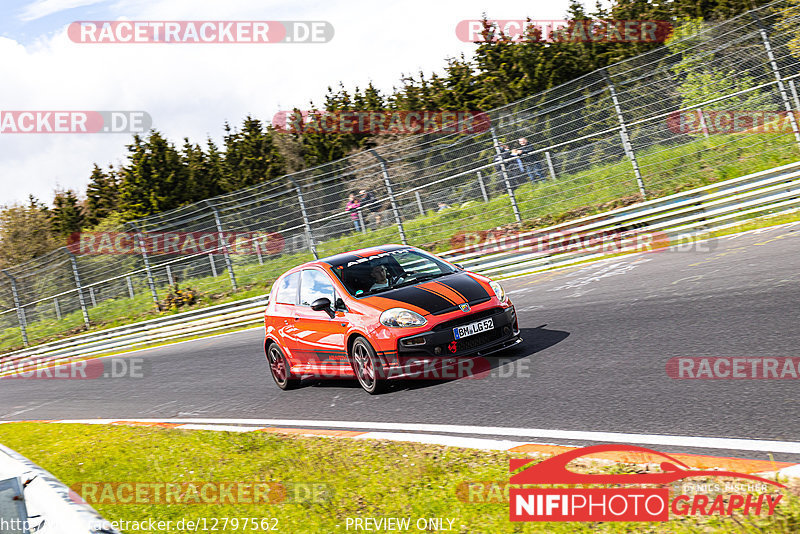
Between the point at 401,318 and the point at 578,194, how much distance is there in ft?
29.0

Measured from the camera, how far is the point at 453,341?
7.75 metres

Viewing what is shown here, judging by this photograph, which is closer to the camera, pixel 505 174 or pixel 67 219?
pixel 505 174

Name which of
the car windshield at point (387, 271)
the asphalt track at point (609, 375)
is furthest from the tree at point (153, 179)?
the car windshield at point (387, 271)

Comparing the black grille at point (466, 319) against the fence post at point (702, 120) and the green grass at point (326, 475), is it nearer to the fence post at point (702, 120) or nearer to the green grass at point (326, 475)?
the green grass at point (326, 475)

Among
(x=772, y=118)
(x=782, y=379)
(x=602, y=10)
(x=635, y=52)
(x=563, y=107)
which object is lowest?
(x=782, y=379)

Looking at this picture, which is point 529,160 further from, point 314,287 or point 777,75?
point 314,287

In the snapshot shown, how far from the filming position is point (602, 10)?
41.8 metres

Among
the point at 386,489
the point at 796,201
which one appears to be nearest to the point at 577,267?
the point at 796,201

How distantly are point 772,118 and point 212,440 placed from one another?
1085 cm

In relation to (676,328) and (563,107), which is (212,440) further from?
(563,107)

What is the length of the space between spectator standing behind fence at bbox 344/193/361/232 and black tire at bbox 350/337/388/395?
33.3ft

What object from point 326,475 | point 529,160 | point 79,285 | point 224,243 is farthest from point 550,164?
point 79,285

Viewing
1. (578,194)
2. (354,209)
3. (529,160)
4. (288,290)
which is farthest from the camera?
(354,209)

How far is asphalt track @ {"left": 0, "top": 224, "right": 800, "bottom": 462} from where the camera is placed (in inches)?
209
